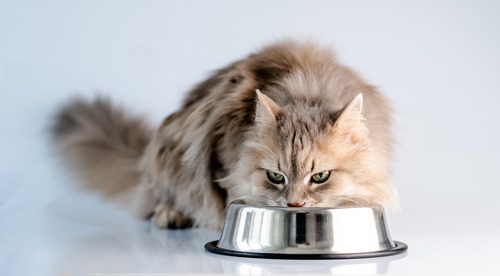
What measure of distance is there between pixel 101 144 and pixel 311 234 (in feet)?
5.25

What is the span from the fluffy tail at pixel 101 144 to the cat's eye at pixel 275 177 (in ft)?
3.55

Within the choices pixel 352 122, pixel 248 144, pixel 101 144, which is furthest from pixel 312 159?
pixel 101 144

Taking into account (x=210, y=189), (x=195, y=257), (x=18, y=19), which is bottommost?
(x=195, y=257)

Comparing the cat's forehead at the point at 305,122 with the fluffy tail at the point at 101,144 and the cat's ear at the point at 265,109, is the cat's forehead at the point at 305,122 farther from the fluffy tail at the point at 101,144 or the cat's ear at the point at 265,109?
the fluffy tail at the point at 101,144

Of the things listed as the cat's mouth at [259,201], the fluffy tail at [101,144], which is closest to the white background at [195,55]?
the fluffy tail at [101,144]

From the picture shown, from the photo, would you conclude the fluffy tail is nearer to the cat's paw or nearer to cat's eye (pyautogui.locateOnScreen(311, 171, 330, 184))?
the cat's paw

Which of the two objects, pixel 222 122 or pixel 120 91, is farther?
pixel 120 91

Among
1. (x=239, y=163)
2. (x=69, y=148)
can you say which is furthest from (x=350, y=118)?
(x=69, y=148)

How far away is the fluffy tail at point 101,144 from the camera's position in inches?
147

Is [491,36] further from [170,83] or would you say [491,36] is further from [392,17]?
[170,83]

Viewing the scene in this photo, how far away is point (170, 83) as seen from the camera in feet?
13.5

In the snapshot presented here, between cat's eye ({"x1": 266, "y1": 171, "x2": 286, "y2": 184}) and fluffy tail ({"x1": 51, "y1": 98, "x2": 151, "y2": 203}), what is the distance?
1.08m

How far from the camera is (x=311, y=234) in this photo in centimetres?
239

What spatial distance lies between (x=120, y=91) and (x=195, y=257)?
1.73 metres
